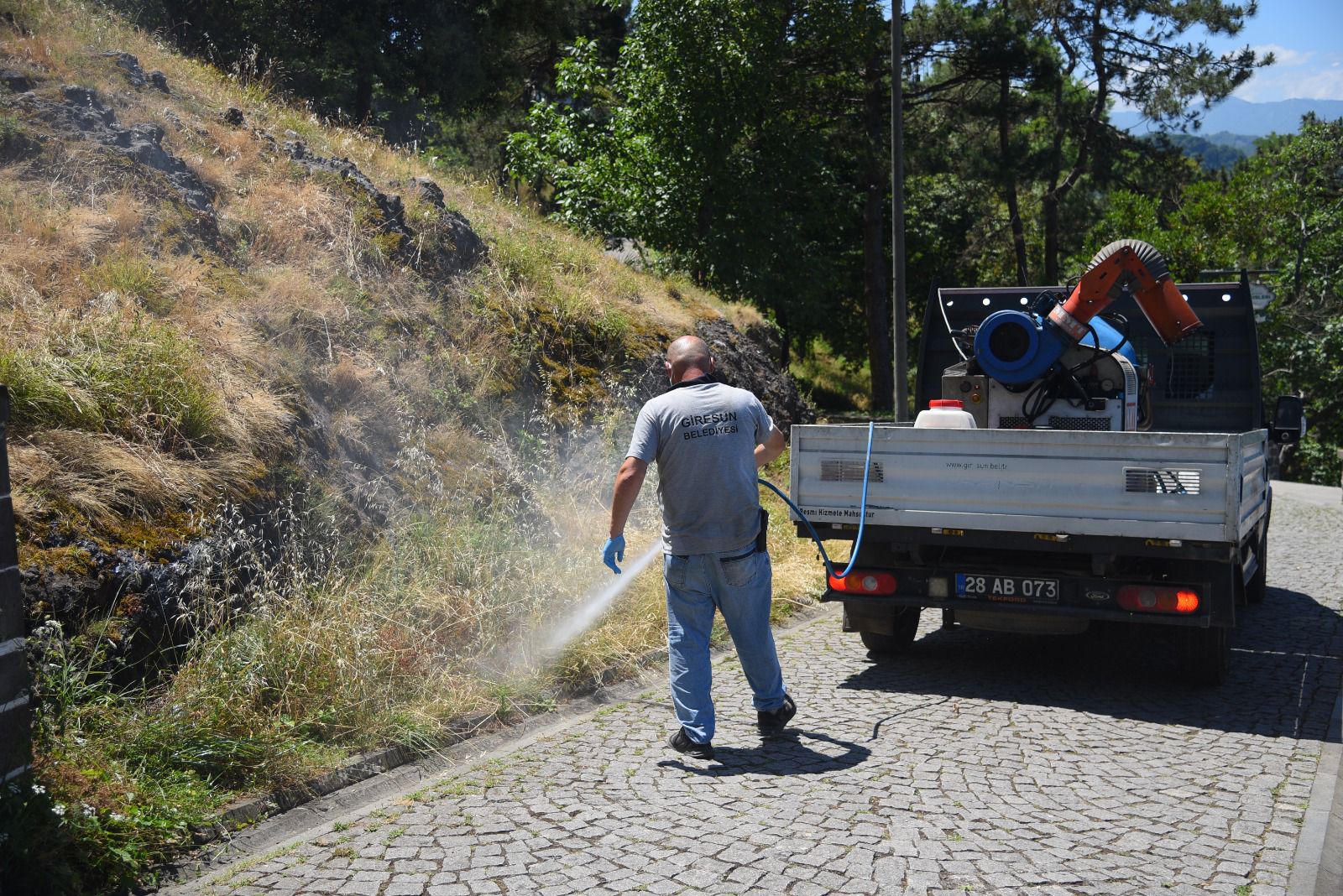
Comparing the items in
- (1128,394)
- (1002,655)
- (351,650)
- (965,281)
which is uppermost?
(965,281)

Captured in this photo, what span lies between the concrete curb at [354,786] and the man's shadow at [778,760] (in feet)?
3.28

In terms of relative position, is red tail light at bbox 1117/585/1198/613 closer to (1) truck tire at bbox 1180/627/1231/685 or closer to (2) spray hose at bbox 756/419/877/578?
(1) truck tire at bbox 1180/627/1231/685

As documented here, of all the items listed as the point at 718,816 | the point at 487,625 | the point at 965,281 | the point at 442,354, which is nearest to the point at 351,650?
the point at 487,625

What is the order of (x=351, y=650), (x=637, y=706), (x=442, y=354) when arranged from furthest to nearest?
(x=442, y=354), (x=637, y=706), (x=351, y=650)

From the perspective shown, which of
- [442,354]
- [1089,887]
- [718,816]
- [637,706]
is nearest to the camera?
[1089,887]

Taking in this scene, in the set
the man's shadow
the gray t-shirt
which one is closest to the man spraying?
the gray t-shirt

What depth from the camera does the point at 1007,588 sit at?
7.03 m

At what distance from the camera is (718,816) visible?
4969 millimetres

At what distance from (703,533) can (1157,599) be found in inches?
108

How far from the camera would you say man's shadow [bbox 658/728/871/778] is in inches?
220

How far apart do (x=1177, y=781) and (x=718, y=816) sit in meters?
2.22

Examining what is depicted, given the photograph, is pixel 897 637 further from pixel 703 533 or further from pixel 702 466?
pixel 702 466

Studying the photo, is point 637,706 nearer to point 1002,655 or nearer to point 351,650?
point 351,650

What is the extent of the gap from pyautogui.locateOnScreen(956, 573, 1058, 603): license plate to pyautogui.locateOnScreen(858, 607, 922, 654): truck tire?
0.76 metres
